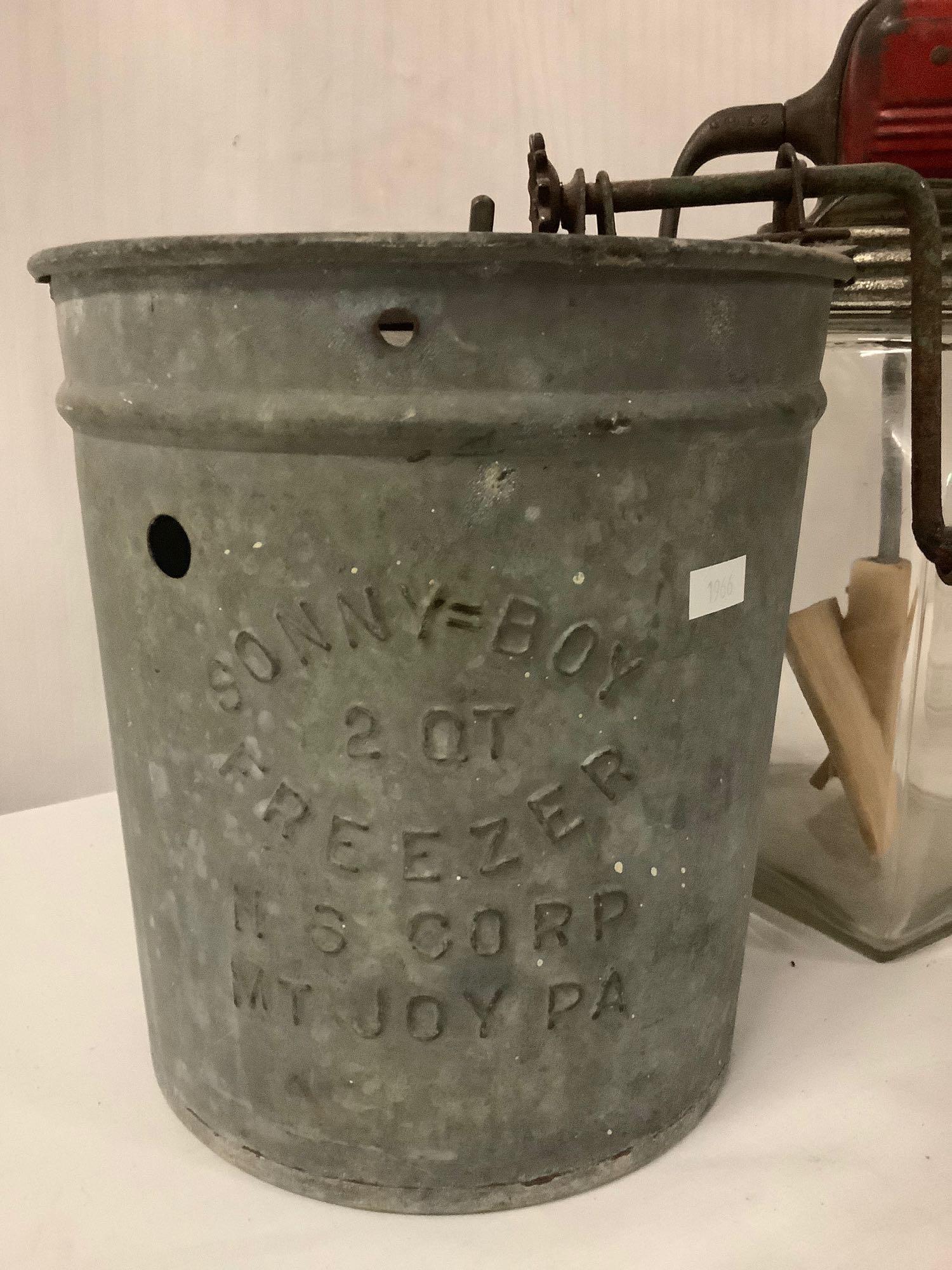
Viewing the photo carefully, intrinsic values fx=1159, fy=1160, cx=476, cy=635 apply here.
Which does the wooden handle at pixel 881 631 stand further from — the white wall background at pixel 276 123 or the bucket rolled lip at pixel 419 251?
the white wall background at pixel 276 123

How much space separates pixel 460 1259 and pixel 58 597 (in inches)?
33.7

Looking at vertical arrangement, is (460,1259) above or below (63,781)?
above

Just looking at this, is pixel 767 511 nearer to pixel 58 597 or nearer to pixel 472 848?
pixel 472 848

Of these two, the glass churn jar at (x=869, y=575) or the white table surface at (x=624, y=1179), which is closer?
the white table surface at (x=624, y=1179)

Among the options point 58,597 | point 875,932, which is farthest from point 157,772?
point 58,597

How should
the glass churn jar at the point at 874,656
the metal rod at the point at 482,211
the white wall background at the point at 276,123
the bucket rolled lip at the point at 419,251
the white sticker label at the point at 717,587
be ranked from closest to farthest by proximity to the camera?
the bucket rolled lip at the point at 419,251 < the white sticker label at the point at 717,587 < the metal rod at the point at 482,211 < the glass churn jar at the point at 874,656 < the white wall background at the point at 276,123

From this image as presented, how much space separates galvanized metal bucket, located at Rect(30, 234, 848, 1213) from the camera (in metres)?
0.50

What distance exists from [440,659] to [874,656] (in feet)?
1.53

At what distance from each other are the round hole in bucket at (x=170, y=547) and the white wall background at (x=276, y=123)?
1.98 ft

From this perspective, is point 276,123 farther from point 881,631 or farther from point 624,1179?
point 624,1179

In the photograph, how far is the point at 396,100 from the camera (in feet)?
3.73

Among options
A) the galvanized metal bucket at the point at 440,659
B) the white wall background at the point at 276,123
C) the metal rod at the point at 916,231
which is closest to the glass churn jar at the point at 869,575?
the metal rod at the point at 916,231

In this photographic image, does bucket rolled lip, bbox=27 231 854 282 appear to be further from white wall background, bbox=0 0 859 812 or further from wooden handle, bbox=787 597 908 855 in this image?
white wall background, bbox=0 0 859 812

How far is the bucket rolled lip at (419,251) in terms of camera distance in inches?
18.3
